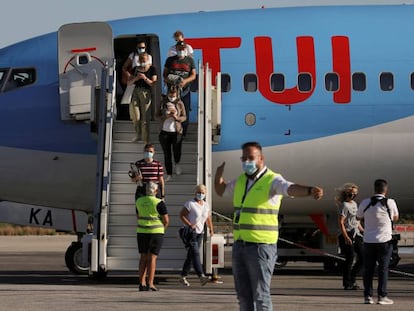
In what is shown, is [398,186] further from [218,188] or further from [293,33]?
[218,188]

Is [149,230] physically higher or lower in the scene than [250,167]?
lower

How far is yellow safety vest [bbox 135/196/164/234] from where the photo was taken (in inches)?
779

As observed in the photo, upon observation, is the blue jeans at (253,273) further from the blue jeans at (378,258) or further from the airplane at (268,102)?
the airplane at (268,102)

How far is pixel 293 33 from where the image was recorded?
23.4 metres

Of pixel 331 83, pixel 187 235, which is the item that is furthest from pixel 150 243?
pixel 331 83

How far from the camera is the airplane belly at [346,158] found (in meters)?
23.2

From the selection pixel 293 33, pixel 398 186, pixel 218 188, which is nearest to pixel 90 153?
pixel 293 33

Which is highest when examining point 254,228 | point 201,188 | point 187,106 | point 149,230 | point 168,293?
point 187,106

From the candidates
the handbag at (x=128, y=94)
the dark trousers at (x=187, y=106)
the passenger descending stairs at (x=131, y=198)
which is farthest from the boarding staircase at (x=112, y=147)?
the handbag at (x=128, y=94)

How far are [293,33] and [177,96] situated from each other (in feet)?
8.78

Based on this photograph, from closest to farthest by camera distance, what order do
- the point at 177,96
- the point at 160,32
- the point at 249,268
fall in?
the point at 249,268
the point at 177,96
the point at 160,32

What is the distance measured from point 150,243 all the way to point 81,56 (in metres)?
4.64

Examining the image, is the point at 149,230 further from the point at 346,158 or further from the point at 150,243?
the point at 346,158

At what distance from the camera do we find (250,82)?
23.3m
